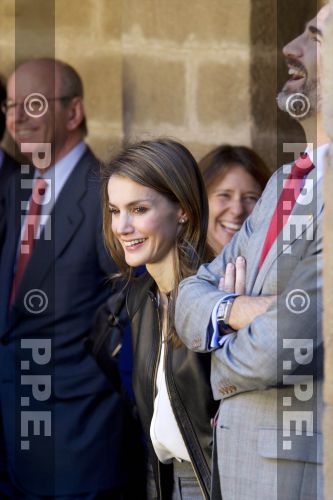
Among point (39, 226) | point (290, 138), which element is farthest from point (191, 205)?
point (290, 138)

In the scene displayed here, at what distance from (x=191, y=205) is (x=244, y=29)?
9.13 feet

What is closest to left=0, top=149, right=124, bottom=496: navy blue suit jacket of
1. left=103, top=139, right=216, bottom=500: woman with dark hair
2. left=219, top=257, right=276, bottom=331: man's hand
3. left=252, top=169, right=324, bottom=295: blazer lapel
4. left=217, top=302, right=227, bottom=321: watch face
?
left=103, top=139, right=216, bottom=500: woman with dark hair

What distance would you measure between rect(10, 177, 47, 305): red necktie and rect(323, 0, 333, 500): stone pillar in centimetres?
303

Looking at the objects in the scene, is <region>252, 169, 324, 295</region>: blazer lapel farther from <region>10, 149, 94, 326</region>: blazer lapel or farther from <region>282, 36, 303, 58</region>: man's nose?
<region>10, 149, 94, 326</region>: blazer lapel

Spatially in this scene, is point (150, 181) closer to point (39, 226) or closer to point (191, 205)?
point (191, 205)

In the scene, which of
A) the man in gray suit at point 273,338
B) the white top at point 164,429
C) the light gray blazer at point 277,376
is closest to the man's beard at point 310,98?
the man in gray suit at point 273,338

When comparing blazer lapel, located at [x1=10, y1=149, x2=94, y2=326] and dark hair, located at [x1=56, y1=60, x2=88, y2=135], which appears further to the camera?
dark hair, located at [x1=56, y1=60, x2=88, y2=135]

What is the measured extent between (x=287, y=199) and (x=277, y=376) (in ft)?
2.04

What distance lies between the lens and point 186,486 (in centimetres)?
518

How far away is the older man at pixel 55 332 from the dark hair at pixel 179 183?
4.76 feet

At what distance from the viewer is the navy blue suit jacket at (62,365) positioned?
6.70 meters

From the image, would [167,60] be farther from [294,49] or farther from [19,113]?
[294,49]

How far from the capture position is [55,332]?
6852mm

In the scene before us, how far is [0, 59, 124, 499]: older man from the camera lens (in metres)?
6.71
